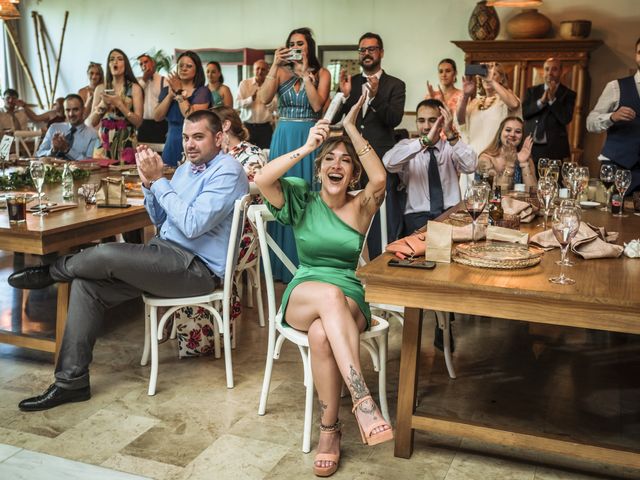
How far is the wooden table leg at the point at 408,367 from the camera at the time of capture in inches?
99.6

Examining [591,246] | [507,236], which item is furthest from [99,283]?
[591,246]

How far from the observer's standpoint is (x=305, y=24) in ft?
31.9

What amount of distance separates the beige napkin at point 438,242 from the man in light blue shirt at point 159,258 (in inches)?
43.2

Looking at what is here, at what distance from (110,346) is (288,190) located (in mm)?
1465

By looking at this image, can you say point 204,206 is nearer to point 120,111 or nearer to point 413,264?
point 413,264

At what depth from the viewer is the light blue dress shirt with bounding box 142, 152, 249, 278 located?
10.4ft

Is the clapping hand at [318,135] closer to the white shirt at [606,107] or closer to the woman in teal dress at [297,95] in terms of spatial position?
the woman in teal dress at [297,95]

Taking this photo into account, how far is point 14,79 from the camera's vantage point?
1137 centimetres

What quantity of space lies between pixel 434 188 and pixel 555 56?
4.63m

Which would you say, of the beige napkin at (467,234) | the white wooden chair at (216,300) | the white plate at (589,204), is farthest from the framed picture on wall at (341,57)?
the beige napkin at (467,234)

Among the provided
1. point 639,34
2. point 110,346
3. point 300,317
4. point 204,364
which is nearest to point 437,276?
point 300,317

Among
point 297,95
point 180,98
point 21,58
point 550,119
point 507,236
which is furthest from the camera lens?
point 21,58

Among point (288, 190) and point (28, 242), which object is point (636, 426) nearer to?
point (288, 190)

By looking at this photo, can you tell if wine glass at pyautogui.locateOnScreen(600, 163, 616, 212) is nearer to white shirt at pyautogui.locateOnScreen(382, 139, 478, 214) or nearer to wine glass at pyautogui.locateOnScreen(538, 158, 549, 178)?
wine glass at pyautogui.locateOnScreen(538, 158, 549, 178)
